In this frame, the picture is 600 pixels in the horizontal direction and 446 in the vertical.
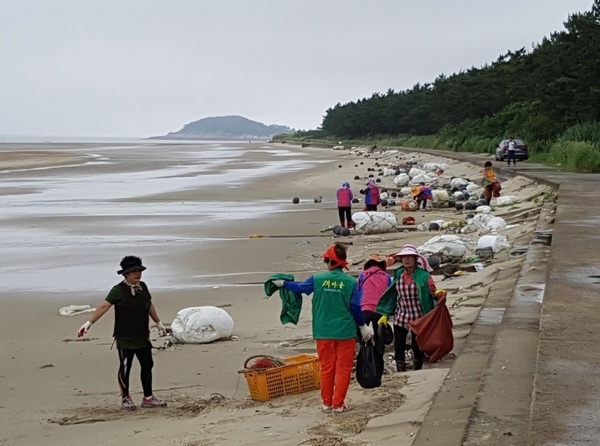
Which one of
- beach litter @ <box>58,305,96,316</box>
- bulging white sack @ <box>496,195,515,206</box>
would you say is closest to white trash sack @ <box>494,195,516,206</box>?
bulging white sack @ <box>496,195,515,206</box>

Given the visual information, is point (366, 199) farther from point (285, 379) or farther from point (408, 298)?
point (285, 379)

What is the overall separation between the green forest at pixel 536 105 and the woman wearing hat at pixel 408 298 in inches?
1015

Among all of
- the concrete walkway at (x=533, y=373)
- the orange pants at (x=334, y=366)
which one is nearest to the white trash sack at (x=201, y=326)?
the concrete walkway at (x=533, y=373)

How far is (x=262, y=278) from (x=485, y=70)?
7782 centimetres

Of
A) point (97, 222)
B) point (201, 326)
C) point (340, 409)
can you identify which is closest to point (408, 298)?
point (340, 409)

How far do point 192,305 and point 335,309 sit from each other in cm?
622

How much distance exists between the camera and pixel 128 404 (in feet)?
25.9

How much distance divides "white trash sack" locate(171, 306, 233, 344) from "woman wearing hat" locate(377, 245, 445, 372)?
2.44m

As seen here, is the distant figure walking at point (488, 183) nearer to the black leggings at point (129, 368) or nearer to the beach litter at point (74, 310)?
the beach litter at point (74, 310)

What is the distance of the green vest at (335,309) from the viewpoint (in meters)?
6.94

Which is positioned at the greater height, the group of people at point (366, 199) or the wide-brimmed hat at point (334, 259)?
the wide-brimmed hat at point (334, 259)

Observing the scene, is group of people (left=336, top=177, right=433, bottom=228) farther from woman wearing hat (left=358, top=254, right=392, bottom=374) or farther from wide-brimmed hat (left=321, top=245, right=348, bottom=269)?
wide-brimmed hat (left=321, top=245, right=348, bottom=269)

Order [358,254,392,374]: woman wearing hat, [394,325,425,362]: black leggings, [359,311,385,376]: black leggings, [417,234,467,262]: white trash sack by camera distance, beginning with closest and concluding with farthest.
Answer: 1. [359,311,385,376]: black leggings
2. [394,325,425,362]: black leggings
3. [358,254,392,374]: woman wearing hat
4. [417,234,467,262]: white trash sack

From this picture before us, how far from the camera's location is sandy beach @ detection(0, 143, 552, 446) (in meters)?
7.00
